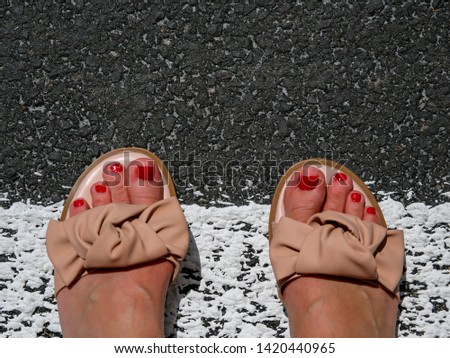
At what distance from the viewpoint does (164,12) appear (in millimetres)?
1583

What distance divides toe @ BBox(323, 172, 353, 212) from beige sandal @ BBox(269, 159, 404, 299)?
54 mm

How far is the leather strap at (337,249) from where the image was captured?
4.50 ft

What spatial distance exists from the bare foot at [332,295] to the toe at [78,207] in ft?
1.68

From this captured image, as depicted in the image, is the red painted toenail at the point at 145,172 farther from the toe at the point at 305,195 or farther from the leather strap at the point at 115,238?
the toe at the point at 305,195

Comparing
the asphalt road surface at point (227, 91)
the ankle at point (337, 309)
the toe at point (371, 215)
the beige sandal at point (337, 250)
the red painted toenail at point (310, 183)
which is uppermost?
the asphalt road surface at point (227, 91)

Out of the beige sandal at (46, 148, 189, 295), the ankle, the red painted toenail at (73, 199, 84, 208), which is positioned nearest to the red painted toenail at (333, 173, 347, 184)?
the ankle

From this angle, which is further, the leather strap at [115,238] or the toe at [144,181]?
the toe at [144,181]

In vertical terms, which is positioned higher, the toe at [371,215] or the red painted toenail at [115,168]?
the red painted toenail at [115,168]

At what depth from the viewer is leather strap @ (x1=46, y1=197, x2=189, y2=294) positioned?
1367mm

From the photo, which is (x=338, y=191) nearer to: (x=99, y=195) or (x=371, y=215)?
(x=371, y=215)

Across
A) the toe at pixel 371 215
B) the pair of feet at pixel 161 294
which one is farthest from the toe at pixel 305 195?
the toe at pixel 371 215

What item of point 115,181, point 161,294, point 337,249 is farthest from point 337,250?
point 115,181
